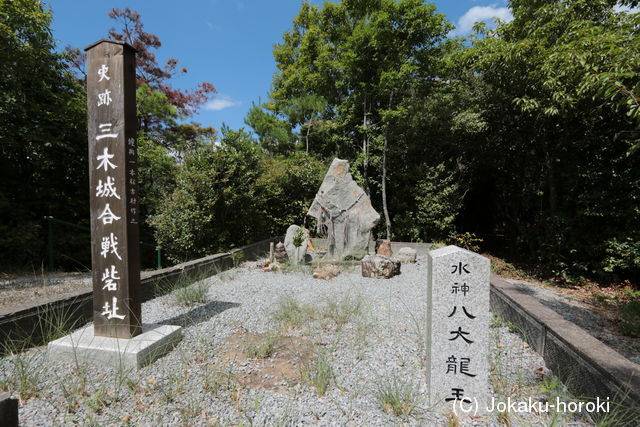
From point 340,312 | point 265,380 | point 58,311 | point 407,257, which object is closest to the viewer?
point 265,380

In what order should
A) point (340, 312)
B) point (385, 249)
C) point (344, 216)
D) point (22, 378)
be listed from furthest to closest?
point (385, 249) → point (344, 216) → point (340, 312) → point (22, 378)

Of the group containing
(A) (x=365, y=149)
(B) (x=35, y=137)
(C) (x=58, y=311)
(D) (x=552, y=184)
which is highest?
(A) (x=365, y=149)

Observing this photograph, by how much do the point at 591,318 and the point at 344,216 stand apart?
14.8 feet

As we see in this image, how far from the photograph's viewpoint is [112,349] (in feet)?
8.39

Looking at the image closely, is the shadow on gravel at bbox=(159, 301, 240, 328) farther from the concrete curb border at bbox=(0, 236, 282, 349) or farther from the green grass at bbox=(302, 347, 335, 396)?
the green grass at bbox=(302, 347, 335, 396)

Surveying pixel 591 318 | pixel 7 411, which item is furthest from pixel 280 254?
pixel 591 318

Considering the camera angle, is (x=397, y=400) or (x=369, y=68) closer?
(x=397, y=400)

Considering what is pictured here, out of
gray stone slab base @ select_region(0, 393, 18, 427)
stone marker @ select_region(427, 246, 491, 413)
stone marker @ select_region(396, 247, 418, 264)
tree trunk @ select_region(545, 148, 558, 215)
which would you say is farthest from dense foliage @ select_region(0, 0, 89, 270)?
tree trunk @ select_region(545, 148, 558, 215)

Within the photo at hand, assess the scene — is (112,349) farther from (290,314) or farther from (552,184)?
(552,184)

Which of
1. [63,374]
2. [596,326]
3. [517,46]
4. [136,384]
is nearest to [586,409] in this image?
[596,326]

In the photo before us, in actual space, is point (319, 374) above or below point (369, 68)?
below

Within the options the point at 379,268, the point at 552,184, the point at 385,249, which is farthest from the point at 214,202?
the point at 552,184

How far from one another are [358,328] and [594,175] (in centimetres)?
580

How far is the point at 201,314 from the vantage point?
3.71m
